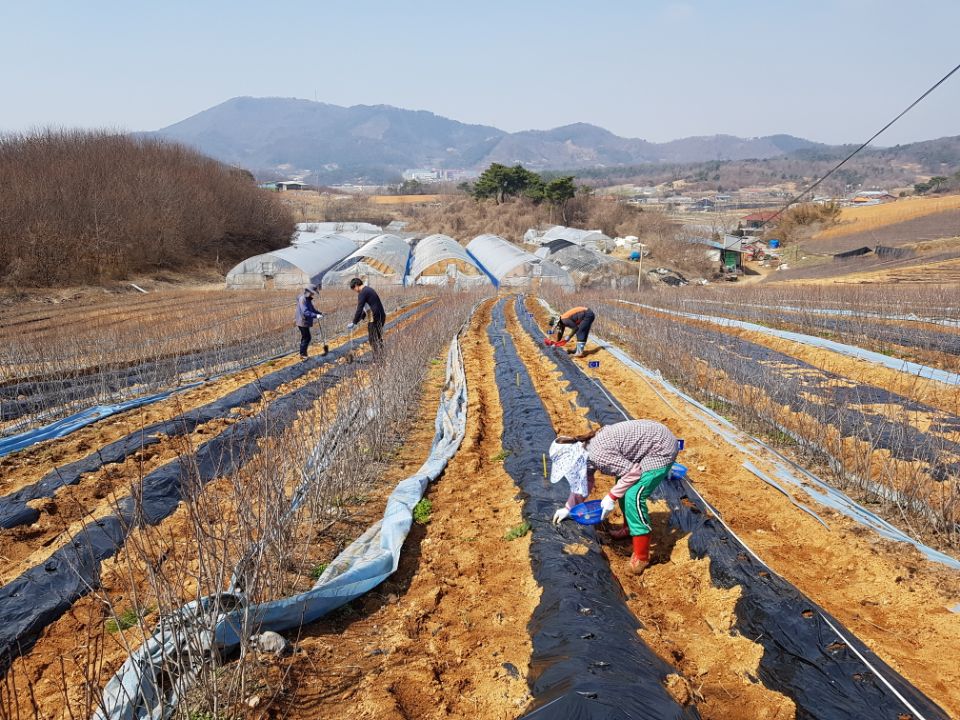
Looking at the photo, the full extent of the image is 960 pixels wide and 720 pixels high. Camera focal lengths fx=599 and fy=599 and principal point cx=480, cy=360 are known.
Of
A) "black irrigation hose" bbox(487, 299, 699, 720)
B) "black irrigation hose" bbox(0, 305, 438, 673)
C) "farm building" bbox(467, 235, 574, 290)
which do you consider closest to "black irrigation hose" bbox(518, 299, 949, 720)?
"black irrigation hose" bbox(487, 299, 699, 720)

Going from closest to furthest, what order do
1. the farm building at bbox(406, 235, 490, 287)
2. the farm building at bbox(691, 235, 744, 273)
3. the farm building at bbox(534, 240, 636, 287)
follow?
the farm building at bbox(406, 235, 490, 287) < the farm building at bbox(534, 240, 636, 287) < the farm building at bbox(691, 235, 744, 273)

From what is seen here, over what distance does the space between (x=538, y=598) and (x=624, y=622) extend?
475 mm

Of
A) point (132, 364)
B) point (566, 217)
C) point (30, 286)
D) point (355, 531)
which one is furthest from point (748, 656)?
point (566, 217)

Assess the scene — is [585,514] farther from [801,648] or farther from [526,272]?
[526,272]

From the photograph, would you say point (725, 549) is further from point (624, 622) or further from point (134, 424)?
point (134, 424)

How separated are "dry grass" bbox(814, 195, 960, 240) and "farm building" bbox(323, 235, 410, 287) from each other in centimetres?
2749

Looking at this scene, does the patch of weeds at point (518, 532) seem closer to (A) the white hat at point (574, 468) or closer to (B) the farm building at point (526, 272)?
(A) the white hat at point (574, 468)

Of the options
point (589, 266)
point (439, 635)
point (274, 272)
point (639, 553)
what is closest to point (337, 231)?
point (274, 272)

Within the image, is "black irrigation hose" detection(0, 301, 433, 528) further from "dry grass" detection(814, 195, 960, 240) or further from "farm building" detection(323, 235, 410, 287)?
"dry grass" detection(814, 195, 960, 240)

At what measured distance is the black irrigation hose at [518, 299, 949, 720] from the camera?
2.43m

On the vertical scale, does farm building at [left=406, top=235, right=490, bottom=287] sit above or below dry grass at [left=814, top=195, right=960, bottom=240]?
→ below

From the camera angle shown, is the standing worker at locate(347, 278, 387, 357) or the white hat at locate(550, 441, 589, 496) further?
the standing worker at locate(347, 278, 387, 357)

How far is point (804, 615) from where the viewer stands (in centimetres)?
301

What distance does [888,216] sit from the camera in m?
38.1
